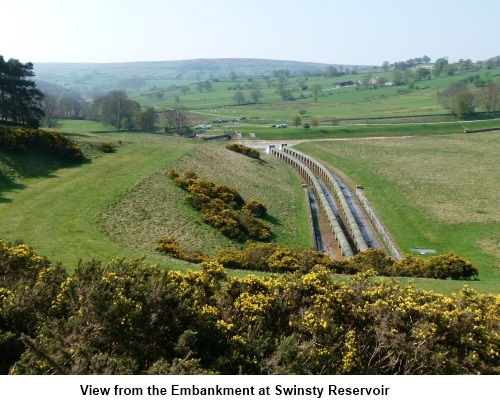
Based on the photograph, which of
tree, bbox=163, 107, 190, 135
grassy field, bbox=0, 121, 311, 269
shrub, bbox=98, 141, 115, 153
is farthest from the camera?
tree, bbox=163, 107, 190, 135

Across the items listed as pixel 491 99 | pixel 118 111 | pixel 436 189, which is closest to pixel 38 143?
pixel 436 189

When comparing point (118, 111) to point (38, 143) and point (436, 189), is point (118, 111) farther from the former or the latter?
point (436, 189)

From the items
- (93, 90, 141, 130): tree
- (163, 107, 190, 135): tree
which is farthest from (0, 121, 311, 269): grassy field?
(163, 107, 190, 135): tree

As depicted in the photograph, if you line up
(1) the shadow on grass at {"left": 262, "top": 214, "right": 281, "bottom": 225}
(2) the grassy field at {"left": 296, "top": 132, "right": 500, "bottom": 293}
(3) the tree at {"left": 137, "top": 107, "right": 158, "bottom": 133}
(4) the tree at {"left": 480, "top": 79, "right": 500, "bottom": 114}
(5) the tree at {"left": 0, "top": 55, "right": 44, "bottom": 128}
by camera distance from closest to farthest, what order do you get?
(2) the grassy field at {"left": 296, "top": 132, "right": 500, "bottom": 293} < (1) the shadow on grass at {"left": 262, "top": 214, "right": 281, "bottom": 225} < (5) the tree at {"left": 0, "top": 55, "right": 44, "bottom": 128} < (3) the tree at {"left": 137, "top": 107, "right": 158, "bottom": 133} < (4) the tree at {"left": 480, "top": 79, "right": 500, "bottom": 114}

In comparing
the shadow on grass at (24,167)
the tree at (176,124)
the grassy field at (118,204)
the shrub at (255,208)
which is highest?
the tree at (176,124)

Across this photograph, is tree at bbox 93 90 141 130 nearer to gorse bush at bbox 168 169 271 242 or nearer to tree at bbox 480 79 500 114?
gorse bush at bbox 168 169 271 242

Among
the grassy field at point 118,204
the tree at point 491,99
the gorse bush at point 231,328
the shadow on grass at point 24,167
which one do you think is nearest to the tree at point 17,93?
the grassy field at point 118,204

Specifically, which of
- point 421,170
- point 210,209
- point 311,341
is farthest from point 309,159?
point 311,341

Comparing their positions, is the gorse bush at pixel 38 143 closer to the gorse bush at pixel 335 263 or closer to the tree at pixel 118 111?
the gorse bush at pixel 335 263
